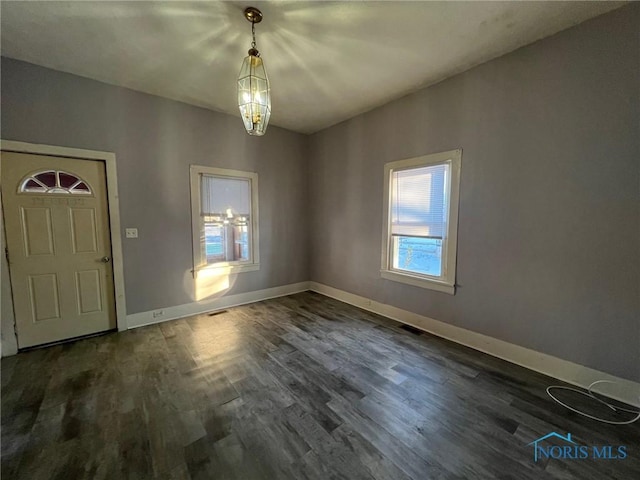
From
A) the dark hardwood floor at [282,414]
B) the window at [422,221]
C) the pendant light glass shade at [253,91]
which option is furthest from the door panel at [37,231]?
the window at [422,221]

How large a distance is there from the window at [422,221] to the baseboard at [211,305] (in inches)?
77.5

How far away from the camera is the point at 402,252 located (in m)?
3.53

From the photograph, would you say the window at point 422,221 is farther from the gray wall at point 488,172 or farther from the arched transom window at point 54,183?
the arched transom window at point 54,183

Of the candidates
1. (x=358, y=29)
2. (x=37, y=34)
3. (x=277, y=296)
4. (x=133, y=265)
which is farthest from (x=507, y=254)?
(x=37, y=34)

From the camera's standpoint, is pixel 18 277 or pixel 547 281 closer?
pixel 547 281

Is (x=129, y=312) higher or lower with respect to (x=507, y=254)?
lower

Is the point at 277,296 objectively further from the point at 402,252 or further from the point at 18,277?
the point at 18,277

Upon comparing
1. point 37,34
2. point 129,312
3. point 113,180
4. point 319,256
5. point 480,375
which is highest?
point 37,34

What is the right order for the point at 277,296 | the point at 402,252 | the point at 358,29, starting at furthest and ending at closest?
the point at 277,296 → the point at 402,252 → the point at 358,29

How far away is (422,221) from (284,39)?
246cm

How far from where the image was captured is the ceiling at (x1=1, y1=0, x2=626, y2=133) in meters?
1.94

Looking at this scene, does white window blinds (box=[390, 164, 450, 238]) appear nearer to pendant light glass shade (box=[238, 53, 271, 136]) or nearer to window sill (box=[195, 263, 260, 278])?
pendant light glass shade (box=[238, 53, 271, 136])

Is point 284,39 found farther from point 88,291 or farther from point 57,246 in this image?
point 88,291

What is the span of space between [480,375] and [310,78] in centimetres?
355
